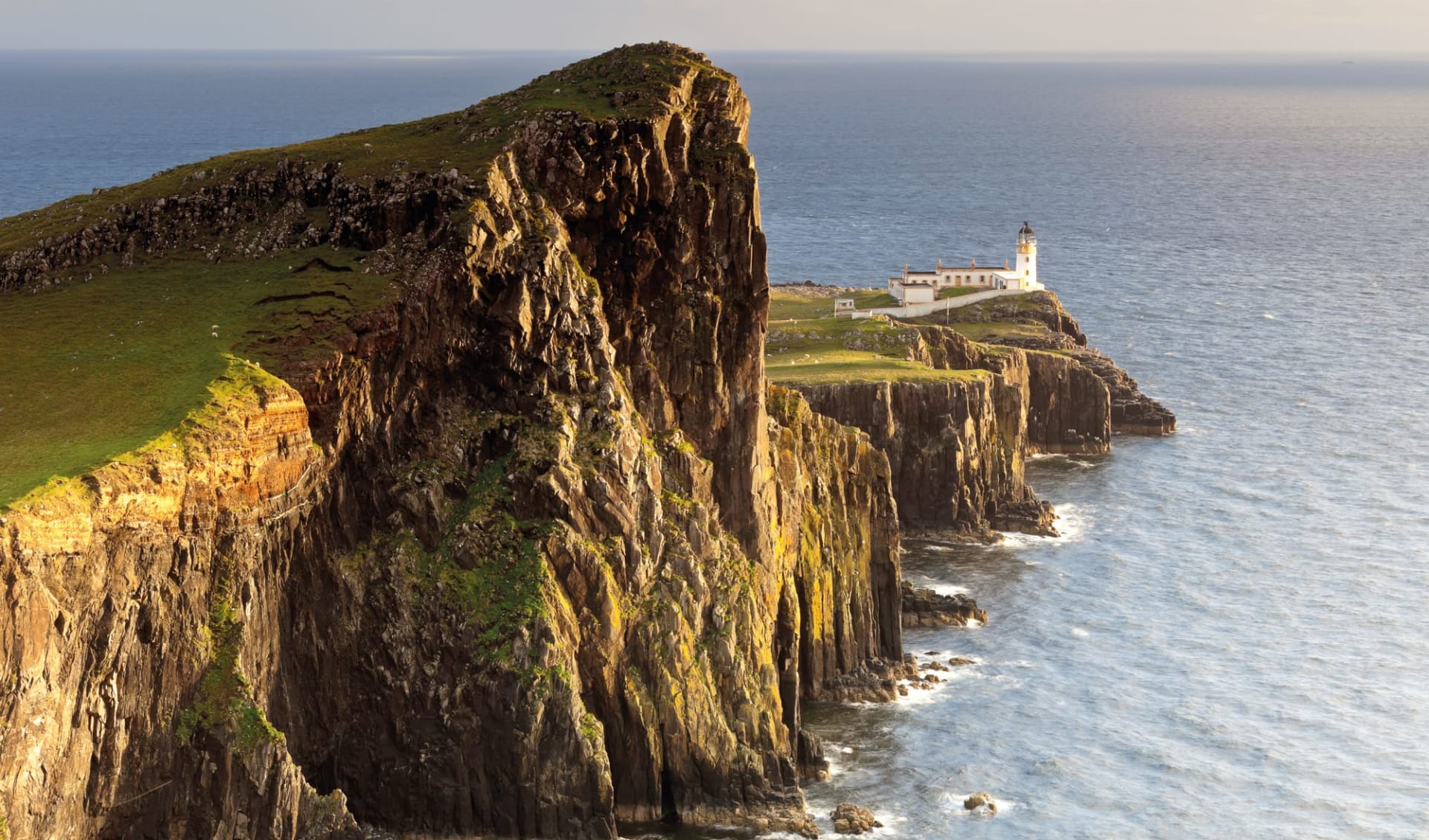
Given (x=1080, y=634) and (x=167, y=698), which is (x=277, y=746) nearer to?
(x=167, y=698)

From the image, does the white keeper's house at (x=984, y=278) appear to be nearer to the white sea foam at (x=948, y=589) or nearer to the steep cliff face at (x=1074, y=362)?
the steep cliff face at (x=1074, y=362)

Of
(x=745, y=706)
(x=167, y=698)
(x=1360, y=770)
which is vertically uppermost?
(x=167, y=698)

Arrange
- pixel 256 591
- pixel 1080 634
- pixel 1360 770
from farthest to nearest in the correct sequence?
pixel 1080 634, pixel 1360 770, pixel 256 591

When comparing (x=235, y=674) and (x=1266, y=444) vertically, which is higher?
(x=235, y=674)

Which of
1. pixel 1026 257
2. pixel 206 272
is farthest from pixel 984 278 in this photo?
pixel 206 272

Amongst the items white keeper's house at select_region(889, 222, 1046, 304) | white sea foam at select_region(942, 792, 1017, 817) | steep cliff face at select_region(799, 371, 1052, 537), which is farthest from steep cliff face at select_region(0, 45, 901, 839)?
white keeper's house at select_region(889, 222, 1046, 304)

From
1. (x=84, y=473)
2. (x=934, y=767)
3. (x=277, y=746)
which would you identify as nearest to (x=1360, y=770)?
(x=934, y=767)
